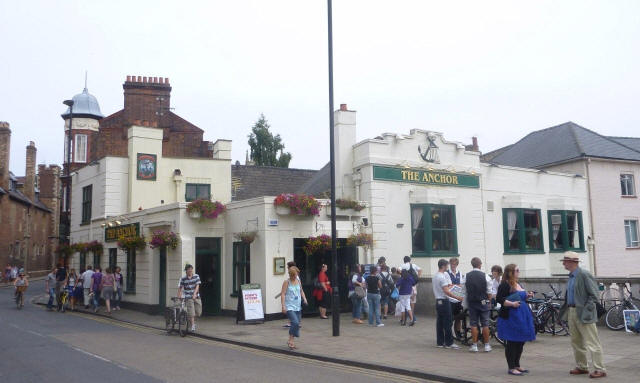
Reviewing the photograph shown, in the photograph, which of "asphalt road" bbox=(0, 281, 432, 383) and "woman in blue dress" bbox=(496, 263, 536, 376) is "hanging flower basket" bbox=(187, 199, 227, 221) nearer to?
"asphalt road" bbox=(0, 281, 432, 383)

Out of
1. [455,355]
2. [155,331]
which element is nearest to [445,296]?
[455,355]

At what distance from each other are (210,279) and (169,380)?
442 inches

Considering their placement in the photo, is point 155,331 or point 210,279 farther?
point 210,279

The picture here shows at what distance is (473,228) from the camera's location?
2103 centimetres

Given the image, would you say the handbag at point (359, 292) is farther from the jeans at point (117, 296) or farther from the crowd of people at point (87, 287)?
the jeans at point (117, 296)

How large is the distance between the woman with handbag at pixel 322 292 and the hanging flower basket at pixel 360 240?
142 centimetres

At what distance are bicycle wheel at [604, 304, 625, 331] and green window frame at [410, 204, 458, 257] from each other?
24.7 feet

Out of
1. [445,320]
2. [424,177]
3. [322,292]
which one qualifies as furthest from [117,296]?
[445,320]

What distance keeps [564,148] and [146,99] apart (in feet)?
72.5

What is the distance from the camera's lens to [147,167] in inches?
941

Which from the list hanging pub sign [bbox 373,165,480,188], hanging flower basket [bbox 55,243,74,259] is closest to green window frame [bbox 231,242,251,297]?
hanging pub sign [bbox 373,165,480,188]

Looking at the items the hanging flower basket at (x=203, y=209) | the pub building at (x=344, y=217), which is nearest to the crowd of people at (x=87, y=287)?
the pub building at (x=344, y=217)

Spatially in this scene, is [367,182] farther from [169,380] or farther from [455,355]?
[169,380]

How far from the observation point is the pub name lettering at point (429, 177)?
19.8 meters
